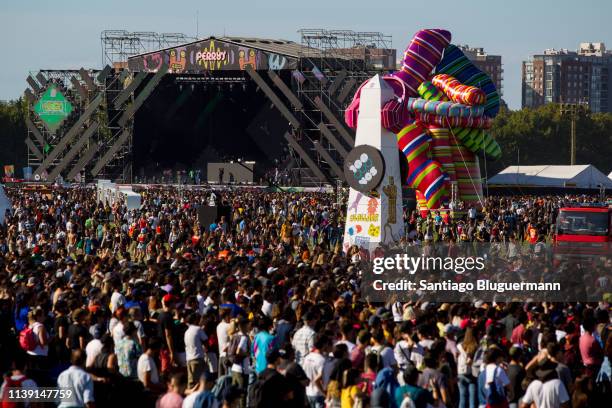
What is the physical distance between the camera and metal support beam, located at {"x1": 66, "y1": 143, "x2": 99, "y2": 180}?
77.7 m

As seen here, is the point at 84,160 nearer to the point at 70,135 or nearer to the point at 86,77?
the point at 70,135

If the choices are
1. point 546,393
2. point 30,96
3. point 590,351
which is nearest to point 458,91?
point 590,351

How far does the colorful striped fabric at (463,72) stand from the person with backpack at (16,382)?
1362 inches

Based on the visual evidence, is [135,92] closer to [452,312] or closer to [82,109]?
[82,109]

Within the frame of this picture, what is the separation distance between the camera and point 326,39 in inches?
3066

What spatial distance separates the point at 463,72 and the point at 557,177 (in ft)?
111

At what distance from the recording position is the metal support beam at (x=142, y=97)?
7356cm

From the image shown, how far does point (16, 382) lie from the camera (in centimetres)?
1074

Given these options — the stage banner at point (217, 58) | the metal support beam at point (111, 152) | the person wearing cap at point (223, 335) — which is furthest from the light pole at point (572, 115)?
the person wearing cap at point (223, 335)

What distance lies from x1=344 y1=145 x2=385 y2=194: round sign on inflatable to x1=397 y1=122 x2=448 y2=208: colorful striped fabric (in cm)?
880

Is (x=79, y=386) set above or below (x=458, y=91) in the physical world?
below

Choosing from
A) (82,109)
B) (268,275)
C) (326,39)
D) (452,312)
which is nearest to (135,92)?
(82,109)

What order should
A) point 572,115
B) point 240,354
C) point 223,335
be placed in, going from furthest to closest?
point 572,115 → point 223,335 → point 240,354

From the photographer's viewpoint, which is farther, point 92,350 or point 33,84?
point 33,84
